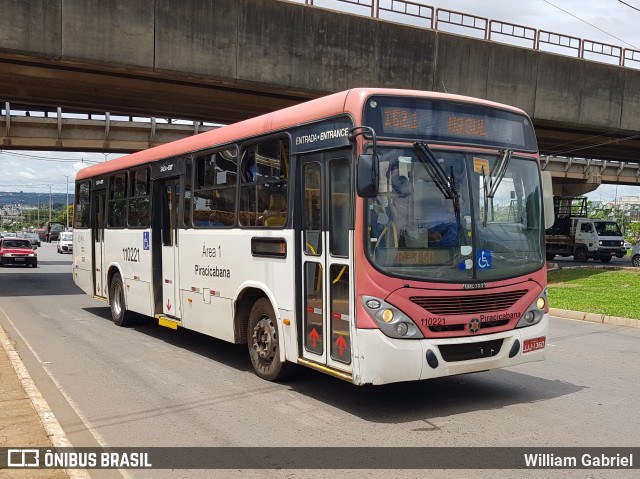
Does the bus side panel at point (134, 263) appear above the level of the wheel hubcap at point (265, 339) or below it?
above

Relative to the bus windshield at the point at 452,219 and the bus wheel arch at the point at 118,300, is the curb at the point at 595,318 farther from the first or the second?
the bus wheel arch at the point at 118,300

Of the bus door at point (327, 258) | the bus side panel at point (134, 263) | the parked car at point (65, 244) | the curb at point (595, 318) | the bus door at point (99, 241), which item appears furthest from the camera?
the parked car at point (65, 244)

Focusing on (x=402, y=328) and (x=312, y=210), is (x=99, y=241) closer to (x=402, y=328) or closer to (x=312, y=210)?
(x=312, y=210)

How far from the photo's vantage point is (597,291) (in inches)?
744

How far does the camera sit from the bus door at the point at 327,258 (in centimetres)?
650

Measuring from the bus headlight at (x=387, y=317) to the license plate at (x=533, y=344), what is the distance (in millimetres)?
1543

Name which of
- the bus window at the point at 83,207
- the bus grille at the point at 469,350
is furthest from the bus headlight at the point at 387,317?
the bus window at the point at 83,207

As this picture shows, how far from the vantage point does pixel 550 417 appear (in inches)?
255

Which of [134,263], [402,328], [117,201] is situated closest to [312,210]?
[402,328]

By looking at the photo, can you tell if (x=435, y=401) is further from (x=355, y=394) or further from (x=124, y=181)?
(x=124, y=181)

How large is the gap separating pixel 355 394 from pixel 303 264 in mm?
1652

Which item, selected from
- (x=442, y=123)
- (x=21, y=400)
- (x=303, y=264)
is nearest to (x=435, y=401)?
(x=303, y=264)

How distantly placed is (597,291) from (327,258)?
1453 cm

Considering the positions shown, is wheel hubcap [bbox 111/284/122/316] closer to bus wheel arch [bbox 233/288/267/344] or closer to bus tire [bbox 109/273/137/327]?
bus tire [bbox 109/273/137/327]
